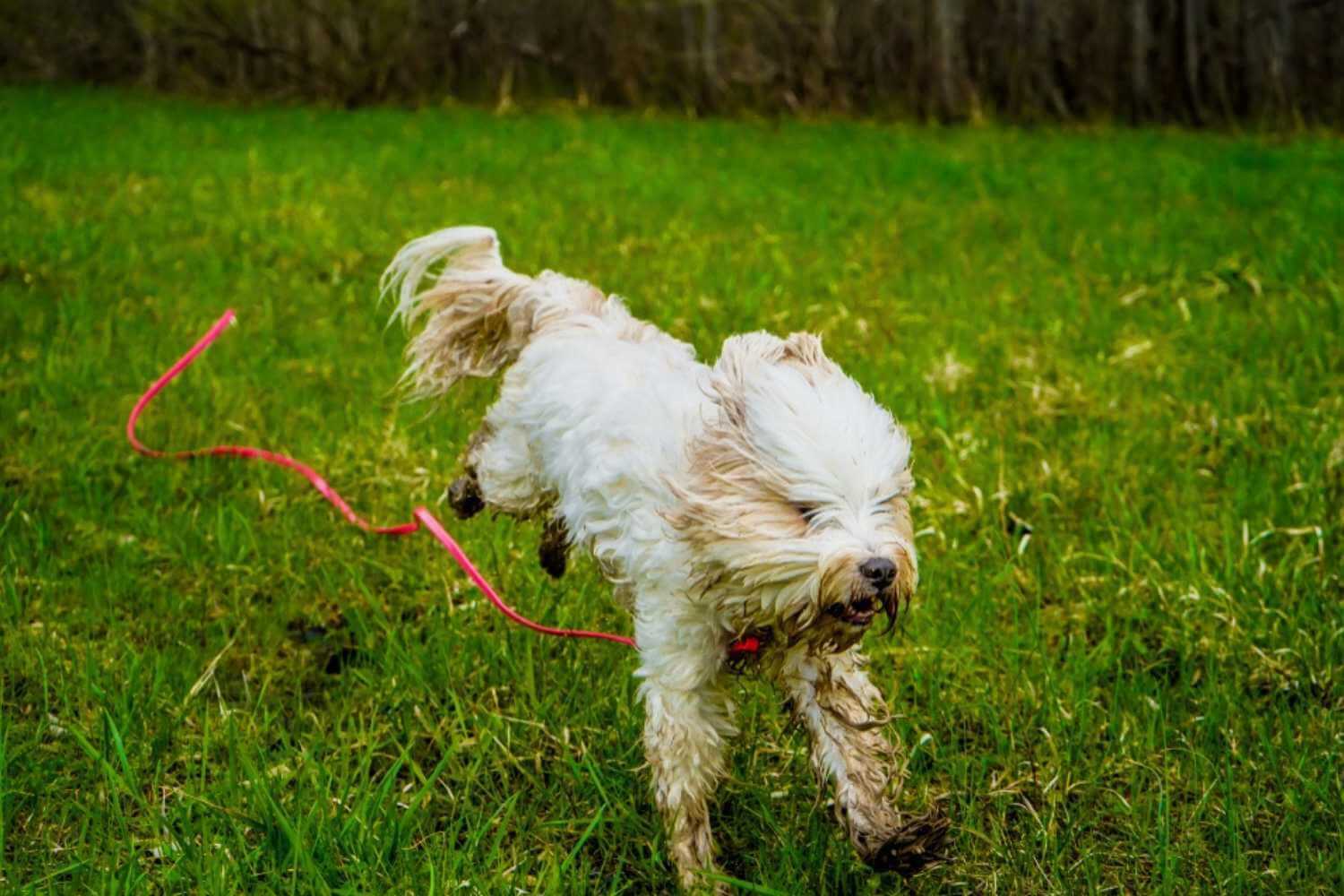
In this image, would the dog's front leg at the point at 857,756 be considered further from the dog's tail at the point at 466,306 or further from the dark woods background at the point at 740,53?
the dark woods background at the point at 740,53

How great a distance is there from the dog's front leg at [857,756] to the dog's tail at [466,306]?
64.8 inches

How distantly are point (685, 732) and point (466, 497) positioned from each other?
165cm

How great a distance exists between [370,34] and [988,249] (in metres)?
11.2

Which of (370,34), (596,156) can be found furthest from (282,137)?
(370,34)

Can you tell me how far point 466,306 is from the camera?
4461 mm

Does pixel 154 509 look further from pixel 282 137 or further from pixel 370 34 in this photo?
pixel 370 34

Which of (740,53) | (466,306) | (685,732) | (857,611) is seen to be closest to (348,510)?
(466,306)

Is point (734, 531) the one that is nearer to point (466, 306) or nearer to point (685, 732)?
point (685, 732)

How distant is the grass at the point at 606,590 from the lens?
3035 mm

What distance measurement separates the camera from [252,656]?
154 inches

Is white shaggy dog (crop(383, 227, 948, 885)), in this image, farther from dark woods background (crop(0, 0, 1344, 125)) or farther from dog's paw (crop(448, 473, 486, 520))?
dark woods background (crop(0, 0, 1344, 125))

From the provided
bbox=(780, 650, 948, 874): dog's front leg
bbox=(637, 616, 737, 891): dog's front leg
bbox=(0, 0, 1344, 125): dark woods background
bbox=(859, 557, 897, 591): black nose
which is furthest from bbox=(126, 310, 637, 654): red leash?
bbox=(0, 0, 1344, 125): dark woods background

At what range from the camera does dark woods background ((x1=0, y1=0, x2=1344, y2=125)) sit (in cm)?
1579

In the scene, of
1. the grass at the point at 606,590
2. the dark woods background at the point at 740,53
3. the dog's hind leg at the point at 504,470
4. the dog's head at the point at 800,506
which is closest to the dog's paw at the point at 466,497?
the dog's hind leg at the point at 504,470
